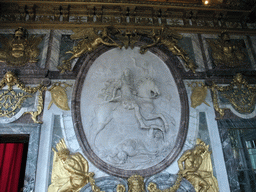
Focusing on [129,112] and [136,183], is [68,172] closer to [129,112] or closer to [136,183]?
[136,183]

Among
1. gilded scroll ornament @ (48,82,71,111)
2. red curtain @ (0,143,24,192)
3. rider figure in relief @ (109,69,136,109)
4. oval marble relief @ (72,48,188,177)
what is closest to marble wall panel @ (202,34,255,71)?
oval marble relief @ (72,48,188,177)

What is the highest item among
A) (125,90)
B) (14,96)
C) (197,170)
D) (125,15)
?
(125,15)

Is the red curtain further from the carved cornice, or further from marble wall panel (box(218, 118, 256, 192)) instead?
marble wall panel (box(218, 118, 256, 192))

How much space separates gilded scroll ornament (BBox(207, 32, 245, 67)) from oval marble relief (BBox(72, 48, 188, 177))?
1.60m

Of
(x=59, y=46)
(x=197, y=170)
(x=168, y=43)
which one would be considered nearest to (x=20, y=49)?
(x=59, y=46)

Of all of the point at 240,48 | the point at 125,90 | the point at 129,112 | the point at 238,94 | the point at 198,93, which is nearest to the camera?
the point at 129,112

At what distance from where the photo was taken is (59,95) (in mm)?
5199

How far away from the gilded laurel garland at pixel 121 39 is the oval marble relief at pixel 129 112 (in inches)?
10.2

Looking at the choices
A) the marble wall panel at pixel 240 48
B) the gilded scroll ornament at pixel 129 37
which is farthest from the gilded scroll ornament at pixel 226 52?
the gilded scroll ornament at pixel 129 37

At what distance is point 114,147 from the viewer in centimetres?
488

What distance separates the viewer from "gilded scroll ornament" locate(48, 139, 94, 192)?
14.4 feet

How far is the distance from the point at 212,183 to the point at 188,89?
2.30 meters

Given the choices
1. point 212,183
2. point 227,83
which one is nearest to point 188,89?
point 227,83

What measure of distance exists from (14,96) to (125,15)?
12.3 ft
